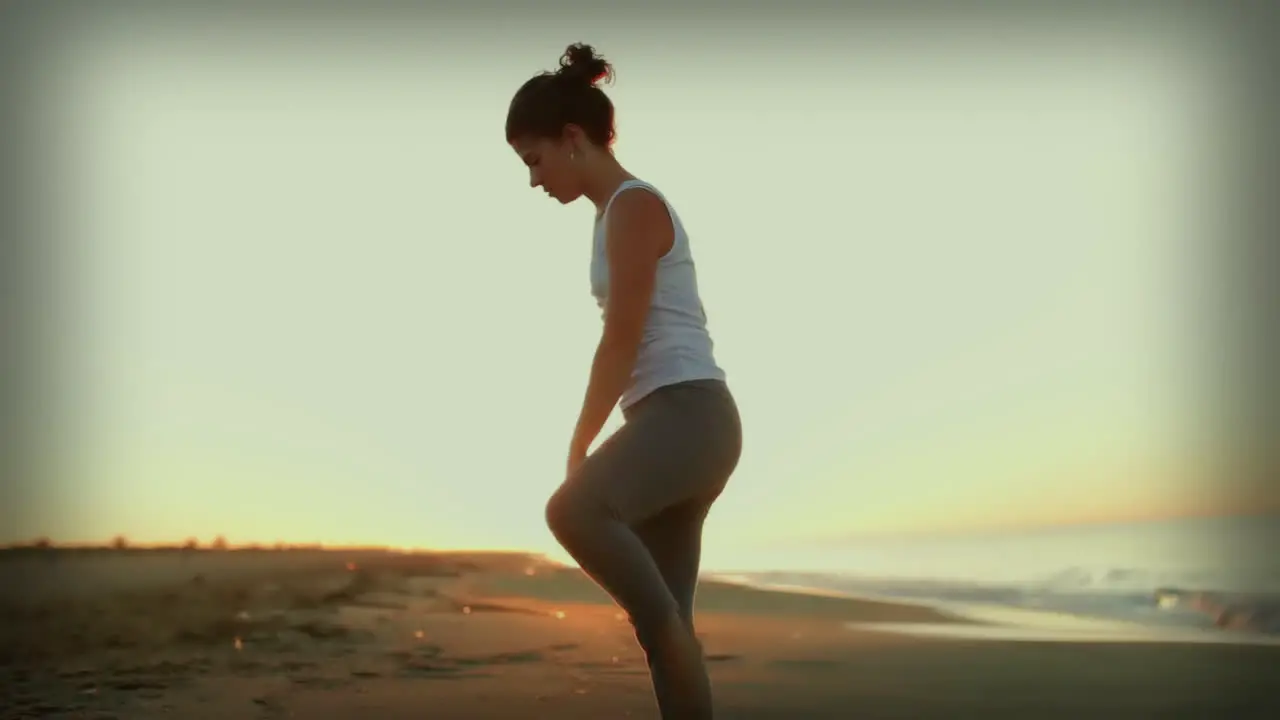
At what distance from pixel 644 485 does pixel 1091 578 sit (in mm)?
6119

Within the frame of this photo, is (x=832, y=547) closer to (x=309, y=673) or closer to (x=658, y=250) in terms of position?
(x=309, y=673)

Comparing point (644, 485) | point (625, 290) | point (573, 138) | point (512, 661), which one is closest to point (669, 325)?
point (625, 290)

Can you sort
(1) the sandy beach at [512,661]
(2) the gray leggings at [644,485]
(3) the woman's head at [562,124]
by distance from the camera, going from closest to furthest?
(2) the gray leggings at [644,485] < (3) the woman's head at [562,124] < (1) the sandy beach at [512,661]

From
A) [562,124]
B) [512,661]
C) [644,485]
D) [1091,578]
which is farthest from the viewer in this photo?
[1091,578]

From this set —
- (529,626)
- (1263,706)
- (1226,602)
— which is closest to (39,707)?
(529,626)

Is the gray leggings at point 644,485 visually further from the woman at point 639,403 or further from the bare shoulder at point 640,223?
the bare shoulder at point 640,223

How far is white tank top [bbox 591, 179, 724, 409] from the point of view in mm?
2057

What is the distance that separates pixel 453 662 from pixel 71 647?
1199 mm

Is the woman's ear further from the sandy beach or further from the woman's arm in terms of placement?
the sandy beach

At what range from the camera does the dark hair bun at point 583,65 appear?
2.20m

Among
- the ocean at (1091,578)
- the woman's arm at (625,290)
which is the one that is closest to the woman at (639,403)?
the woman's arm at (625,290)

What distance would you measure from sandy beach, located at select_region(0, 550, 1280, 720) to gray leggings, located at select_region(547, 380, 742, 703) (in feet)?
3.65

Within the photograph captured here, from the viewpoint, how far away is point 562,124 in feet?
7.16

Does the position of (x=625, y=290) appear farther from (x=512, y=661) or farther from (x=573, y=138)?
(x=512, y=661)
